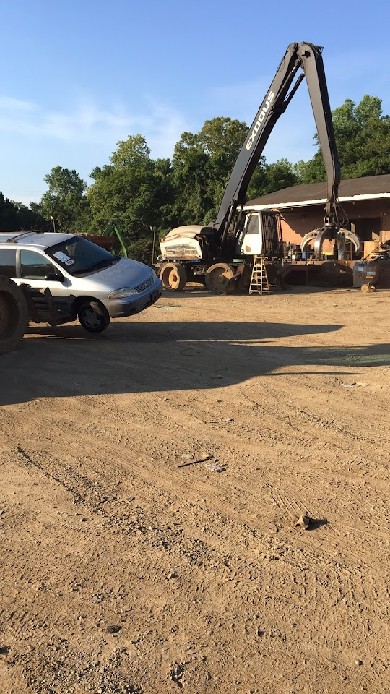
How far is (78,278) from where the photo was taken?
34.3 feet

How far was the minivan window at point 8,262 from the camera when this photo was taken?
10.7 m

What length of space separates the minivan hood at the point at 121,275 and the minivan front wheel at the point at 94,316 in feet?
1.34

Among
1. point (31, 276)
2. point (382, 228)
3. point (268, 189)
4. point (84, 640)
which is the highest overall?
point (268, 189)

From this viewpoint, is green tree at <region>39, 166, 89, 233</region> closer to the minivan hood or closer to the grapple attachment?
the grapple attachment

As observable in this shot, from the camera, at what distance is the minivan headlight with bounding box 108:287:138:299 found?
10289mm

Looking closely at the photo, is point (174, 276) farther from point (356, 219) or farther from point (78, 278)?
point (356, 219)

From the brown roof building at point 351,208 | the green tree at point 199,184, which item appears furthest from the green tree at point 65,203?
the brown roof building at point 351,208

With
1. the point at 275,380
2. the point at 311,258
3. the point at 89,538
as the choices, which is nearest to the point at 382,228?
the point at 311,258

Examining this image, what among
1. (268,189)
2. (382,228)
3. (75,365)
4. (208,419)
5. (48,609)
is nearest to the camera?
(48,609)

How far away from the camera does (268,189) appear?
4938 centimetres

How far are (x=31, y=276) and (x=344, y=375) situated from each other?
6.09 metres

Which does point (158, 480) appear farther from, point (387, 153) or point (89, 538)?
point (387, 153)

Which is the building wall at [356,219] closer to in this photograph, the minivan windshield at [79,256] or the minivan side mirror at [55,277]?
the minivan windshield at [79,256]

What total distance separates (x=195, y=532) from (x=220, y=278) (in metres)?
17.0
